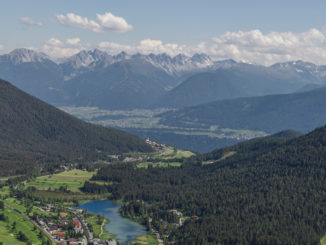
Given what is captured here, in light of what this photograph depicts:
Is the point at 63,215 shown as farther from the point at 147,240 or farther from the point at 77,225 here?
the point at 147,240

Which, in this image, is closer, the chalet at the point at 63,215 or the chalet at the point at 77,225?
the chalet at the point at 77,225

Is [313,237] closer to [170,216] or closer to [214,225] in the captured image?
A: [214,225]

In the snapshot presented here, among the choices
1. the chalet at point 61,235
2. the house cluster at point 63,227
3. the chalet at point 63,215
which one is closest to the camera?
the house cluster at point 63,227

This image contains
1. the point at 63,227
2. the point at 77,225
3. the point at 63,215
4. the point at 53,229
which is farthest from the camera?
the point at 63,215

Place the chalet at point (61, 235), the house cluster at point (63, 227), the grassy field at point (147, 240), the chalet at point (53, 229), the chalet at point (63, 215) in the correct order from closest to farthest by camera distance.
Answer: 1. the house cluster at point (63, 227)
2. the grassy field at point (147, 240)
3. the chalet at point (61, 235)
4. the chalet at point (53, 229)
5. the chalet at point (63, 215)

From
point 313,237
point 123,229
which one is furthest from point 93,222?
point 313,237

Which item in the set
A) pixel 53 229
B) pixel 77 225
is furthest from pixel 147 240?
pixel 53 229

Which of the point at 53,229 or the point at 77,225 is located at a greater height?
the point at 77,225

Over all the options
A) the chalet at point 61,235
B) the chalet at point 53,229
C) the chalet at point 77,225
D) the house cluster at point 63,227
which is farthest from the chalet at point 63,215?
the chalet at point 61,235

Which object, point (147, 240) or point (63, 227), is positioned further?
point (63, 227)

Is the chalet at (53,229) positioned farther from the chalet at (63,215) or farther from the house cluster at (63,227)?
the chalet at (63,215)
